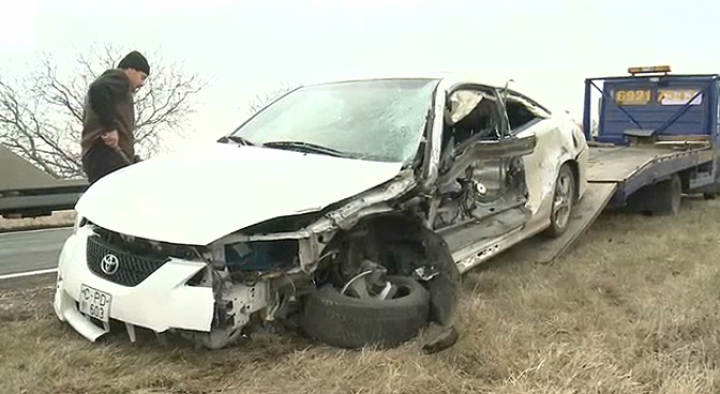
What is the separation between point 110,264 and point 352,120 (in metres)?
1.87

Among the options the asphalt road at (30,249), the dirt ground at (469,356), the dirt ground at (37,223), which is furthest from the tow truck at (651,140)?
the dirt ground at (37,223)

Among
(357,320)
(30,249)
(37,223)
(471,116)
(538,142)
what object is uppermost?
(471,116)

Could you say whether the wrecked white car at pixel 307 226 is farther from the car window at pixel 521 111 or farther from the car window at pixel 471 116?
the car window at pixel 521 111

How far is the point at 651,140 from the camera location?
10.5 metres

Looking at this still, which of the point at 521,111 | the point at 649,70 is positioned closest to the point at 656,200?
the point at 649,70

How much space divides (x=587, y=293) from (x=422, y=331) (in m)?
1.55

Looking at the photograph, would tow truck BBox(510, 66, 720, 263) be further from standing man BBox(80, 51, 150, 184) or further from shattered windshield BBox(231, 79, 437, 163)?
standing man BBox(80, 51, 150, 184)

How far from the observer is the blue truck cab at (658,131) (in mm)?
8352

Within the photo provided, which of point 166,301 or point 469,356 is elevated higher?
point 166,301

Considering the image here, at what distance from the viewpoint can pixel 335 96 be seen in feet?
16.7

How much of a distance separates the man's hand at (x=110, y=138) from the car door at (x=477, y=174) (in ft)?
8.73

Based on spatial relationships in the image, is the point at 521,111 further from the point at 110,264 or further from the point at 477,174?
the point at 110,264

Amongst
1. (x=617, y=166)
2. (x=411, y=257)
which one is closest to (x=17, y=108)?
(x=617, y=166)

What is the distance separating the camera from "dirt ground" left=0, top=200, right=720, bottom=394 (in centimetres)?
310
